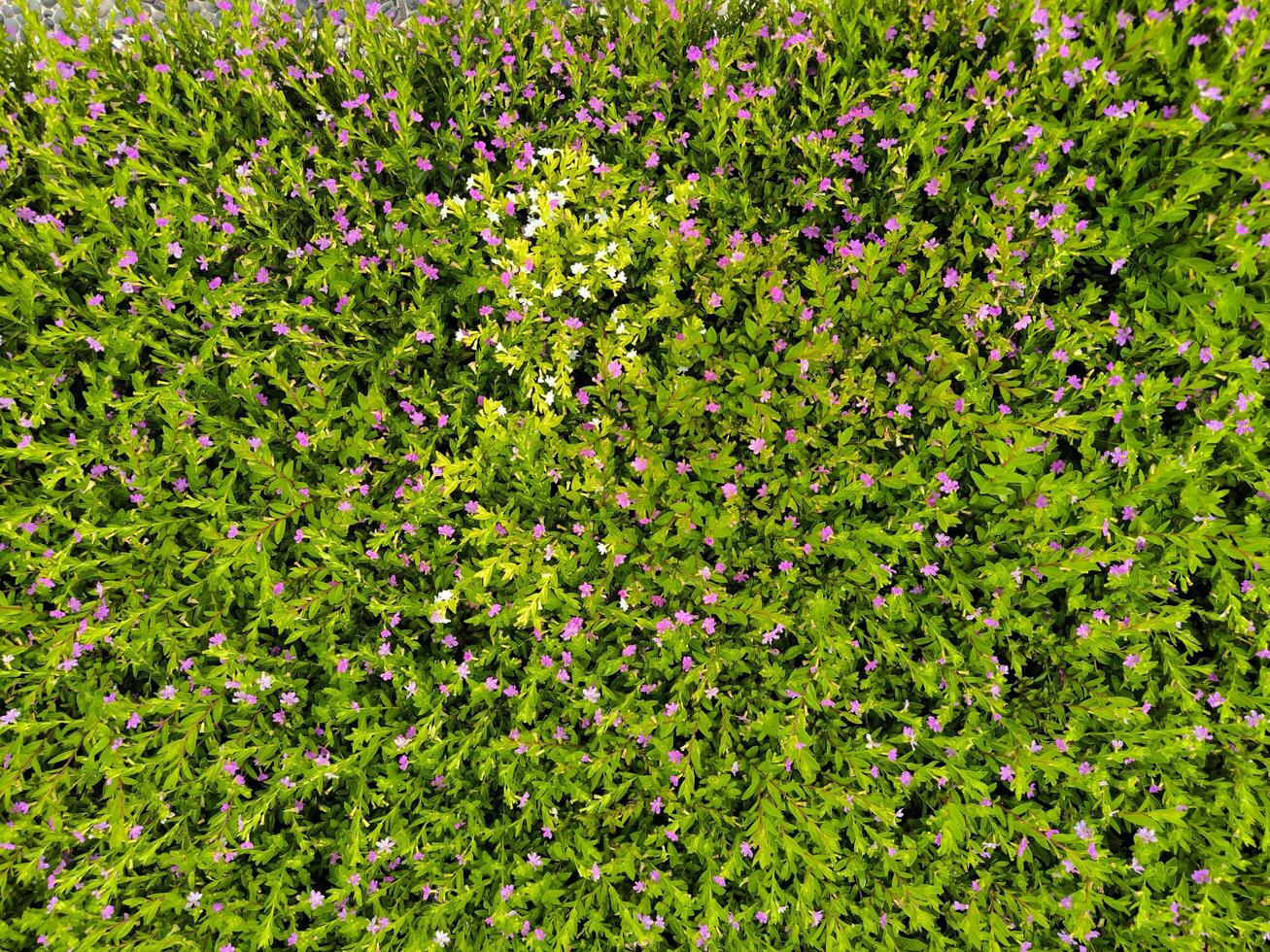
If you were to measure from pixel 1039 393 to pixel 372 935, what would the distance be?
3625 mm

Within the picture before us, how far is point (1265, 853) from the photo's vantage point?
3.02 m

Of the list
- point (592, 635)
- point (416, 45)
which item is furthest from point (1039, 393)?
point (416, 45)

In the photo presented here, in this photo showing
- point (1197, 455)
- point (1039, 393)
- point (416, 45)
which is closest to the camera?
point (1197, 455)

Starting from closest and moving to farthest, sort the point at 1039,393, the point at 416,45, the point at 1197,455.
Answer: the point at 1197,455 < the point at 1039,393 < the point at 416,45

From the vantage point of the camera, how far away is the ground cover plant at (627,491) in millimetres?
2807

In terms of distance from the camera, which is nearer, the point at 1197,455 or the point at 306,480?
the point at 1197,455

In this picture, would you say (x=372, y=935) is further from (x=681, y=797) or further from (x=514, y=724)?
(x=681, y=797)

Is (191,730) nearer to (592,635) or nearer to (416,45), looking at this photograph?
(592,635)

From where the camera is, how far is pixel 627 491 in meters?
2.83

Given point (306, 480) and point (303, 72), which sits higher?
point (303, 72)

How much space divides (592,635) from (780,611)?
31.3 inches

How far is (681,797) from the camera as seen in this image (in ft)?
9.90

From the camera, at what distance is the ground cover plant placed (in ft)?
9.21

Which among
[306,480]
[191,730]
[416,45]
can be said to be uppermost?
[416,45]
